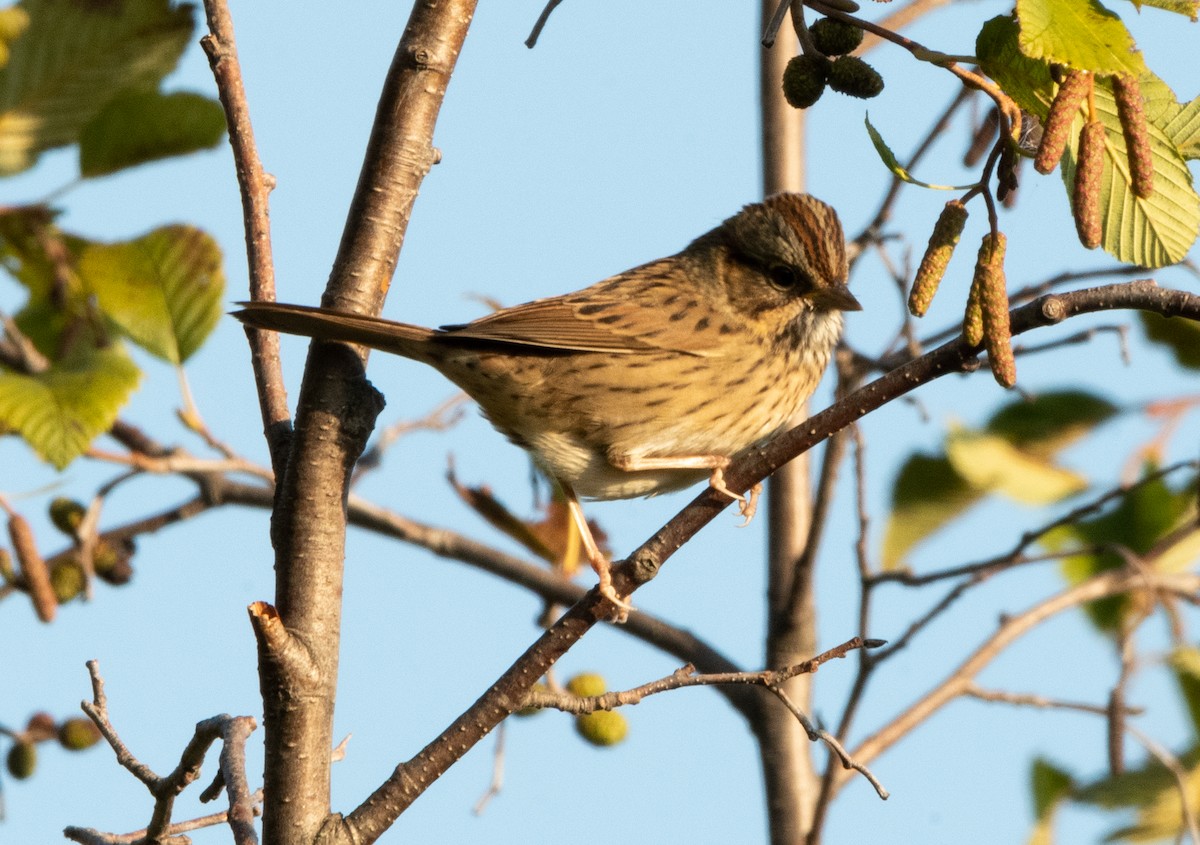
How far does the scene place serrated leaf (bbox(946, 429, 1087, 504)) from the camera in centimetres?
525

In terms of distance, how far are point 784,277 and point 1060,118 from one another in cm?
245

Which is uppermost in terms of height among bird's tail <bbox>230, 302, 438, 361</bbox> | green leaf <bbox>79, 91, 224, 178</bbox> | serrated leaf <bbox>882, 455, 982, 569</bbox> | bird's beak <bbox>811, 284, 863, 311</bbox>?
green leaf <bbox>79, 91, 224, 178</bbox>

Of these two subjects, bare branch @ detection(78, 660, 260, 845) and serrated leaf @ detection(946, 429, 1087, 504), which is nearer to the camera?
bare branch @ detection(78, 660, 260, 845)

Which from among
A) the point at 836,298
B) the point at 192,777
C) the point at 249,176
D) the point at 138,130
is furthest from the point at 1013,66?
the point at 138,130

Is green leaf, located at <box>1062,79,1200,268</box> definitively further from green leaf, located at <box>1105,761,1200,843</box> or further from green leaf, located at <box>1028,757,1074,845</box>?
green leaf, located at <box>1028,757,1074,845</box>

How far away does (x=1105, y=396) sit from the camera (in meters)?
5.20

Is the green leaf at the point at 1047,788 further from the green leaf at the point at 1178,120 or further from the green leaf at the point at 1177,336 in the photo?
the green leaf at the point at 1178,120

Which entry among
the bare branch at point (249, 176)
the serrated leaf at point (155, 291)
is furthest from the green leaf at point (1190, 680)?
the serrated leaf at point (155, 291)

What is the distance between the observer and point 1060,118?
2316 mm

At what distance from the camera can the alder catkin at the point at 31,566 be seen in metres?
4.07

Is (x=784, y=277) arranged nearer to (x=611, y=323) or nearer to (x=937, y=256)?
(x=611, y=323)

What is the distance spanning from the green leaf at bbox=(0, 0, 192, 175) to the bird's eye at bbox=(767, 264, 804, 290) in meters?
1.86

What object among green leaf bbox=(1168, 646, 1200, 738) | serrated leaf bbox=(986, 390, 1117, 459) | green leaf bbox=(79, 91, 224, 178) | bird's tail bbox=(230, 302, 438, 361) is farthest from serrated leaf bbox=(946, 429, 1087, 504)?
green leaf bbox=(79, 91, 224, 178)

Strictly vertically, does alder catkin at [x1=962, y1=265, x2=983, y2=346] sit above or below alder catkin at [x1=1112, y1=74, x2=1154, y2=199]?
below
